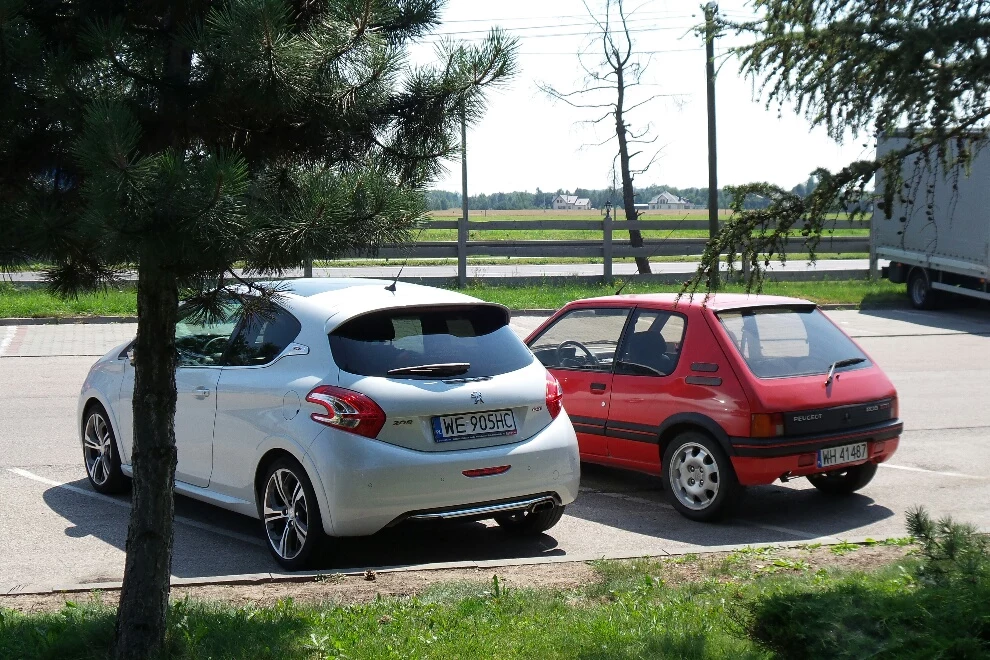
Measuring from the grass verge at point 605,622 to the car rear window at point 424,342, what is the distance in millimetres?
1442

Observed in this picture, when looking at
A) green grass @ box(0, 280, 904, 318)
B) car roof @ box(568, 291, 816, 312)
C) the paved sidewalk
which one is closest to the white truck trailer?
green grass @ box(0, 280, 904, 318)

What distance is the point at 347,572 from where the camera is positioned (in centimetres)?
620

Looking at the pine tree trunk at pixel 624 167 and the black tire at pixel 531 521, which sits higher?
the pine tree trunk at pixel 624 167

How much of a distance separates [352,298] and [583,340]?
2.60 m

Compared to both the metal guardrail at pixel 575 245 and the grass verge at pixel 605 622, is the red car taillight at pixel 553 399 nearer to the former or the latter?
the grass verge at pixel 605 622

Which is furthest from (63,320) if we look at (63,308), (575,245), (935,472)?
(935,472)

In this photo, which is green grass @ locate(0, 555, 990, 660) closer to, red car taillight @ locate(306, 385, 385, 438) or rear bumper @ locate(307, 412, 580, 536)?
rear bumper @ locate(307, 412, 580, 536)

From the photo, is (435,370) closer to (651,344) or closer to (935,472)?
(651,344)

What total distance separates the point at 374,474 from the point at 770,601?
2434 mm

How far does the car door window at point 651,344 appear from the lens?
26.6ft

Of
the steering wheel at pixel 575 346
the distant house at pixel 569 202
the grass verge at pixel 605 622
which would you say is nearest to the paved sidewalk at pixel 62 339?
the steering wheel at pixel 575 346

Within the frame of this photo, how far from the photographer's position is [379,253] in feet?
13.9

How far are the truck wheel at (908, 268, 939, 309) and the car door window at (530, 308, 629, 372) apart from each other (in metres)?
16.5

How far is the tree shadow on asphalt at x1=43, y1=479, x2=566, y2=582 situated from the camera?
6605mm
